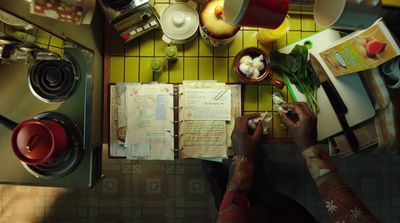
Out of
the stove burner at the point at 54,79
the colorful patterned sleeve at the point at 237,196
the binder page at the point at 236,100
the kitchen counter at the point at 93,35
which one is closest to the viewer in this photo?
the kitchen counter at the point at 93,35

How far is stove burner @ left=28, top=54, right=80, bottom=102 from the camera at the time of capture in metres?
1.31

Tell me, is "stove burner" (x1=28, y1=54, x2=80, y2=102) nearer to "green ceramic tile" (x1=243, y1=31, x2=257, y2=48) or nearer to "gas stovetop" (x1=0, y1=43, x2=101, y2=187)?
"gas stovetop" (x1=0, y1=43, x2=101, y2=187)

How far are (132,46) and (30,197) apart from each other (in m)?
1.27

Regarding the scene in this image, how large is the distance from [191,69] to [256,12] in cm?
50

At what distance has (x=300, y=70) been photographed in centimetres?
135

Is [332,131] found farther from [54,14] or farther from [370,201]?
[54,14]

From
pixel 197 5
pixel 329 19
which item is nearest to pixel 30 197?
pixel 197 5

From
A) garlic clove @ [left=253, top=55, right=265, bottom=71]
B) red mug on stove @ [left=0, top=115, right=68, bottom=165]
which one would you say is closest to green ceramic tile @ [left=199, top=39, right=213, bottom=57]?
garlic clove @ [left=253, top=55, right=265, bottom=71]

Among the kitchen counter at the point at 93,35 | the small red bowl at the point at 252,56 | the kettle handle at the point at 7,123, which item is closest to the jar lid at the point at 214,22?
the small red bowl at the point at 252,56

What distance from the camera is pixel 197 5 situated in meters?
1.40

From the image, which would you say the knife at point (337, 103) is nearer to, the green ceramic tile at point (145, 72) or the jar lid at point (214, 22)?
the jar lid at point (214, 22)

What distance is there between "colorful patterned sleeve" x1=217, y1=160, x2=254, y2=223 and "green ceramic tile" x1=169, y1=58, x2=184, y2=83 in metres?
0.45

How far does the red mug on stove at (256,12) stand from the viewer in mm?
989

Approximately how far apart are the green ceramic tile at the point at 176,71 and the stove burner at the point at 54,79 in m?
0.39
